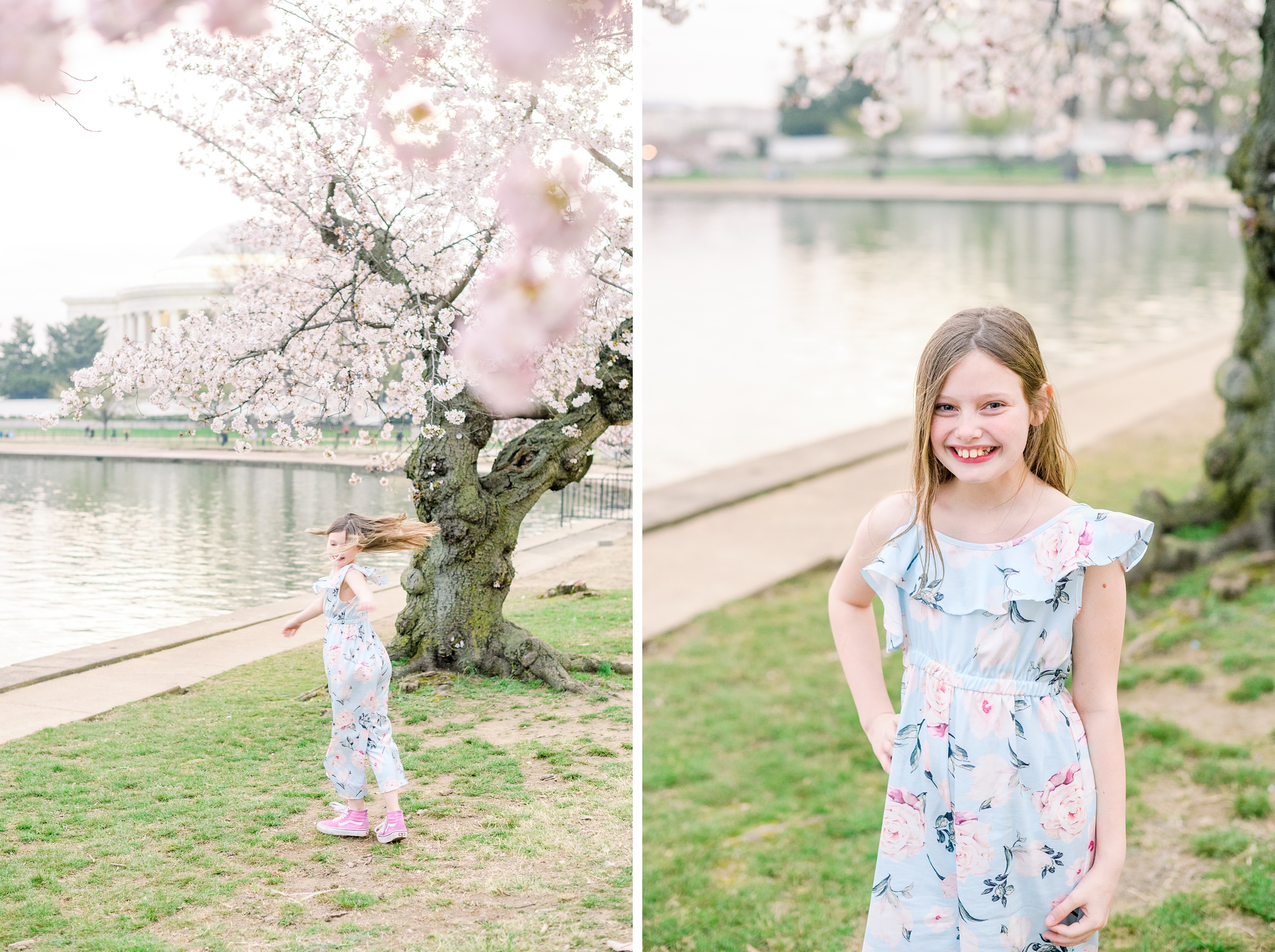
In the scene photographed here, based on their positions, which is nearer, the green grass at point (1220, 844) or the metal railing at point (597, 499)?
the metal railing at point (597, 499)

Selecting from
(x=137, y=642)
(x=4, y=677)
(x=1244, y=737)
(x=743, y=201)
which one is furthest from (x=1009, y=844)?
(x=743, y=201)

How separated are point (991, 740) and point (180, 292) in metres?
1.74

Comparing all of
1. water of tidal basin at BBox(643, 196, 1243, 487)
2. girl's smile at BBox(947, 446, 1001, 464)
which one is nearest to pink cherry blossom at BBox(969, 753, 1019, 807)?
girl's smile at BBox(947, 446, 1001, 464)

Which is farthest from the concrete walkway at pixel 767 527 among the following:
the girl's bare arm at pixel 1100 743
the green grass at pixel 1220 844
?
the girl's bare arm at pixel 1100 743

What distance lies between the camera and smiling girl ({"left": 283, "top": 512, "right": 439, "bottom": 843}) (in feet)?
7.48

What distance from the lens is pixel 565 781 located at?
2.47 m

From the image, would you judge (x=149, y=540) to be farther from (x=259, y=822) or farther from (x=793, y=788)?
(x=793, y=788)

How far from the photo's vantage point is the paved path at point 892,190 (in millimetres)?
43656

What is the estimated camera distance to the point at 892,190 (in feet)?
164

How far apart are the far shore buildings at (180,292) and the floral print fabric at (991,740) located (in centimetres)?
146

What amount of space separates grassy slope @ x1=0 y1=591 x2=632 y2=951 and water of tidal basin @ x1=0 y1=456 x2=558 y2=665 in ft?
0.54

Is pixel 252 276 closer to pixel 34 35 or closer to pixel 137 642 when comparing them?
pixel 34 35

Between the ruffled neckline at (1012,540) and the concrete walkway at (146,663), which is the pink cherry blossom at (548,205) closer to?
the concrete walkway at (146,663)

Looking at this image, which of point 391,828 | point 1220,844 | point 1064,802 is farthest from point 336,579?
point 1220,844
